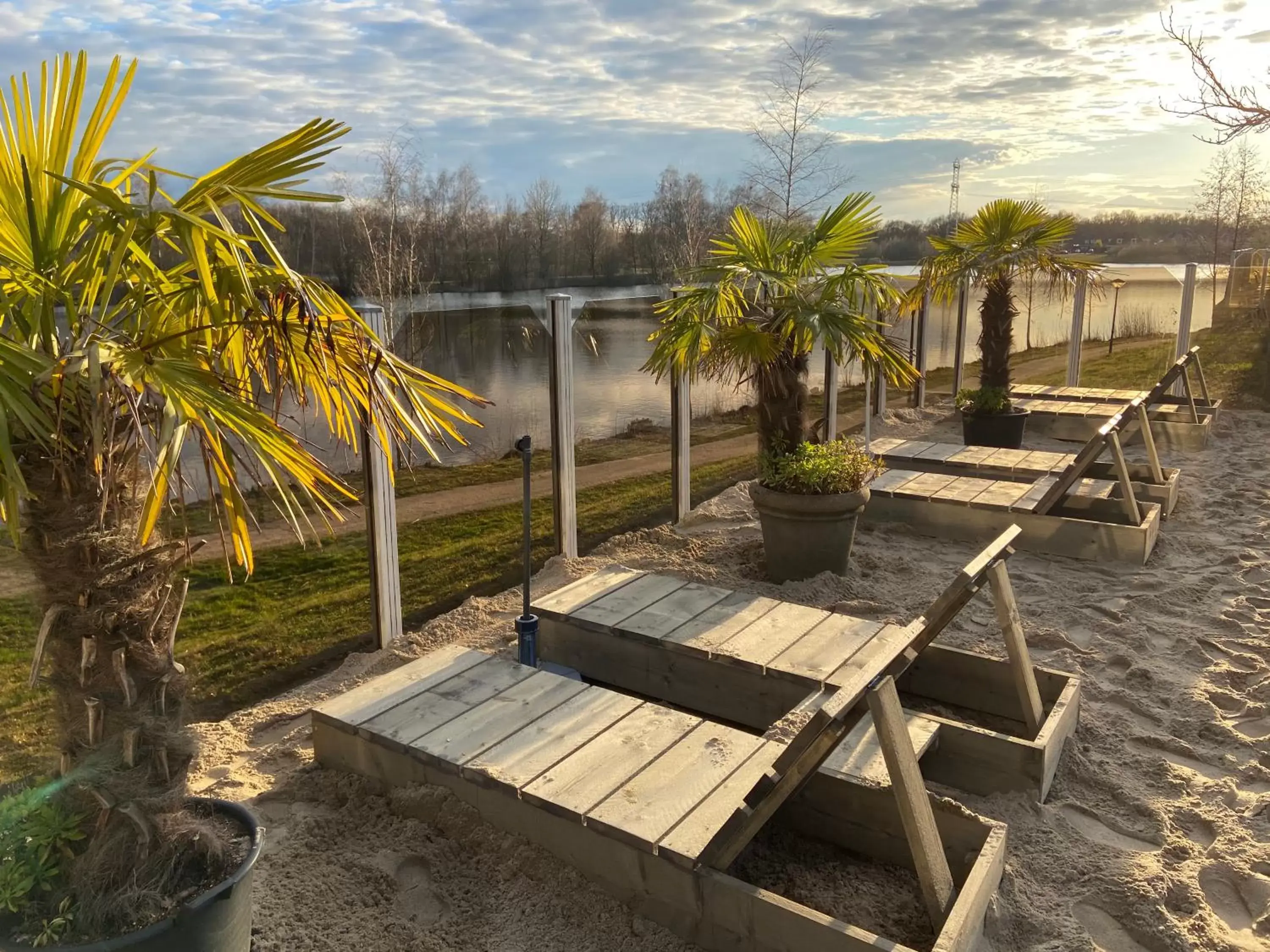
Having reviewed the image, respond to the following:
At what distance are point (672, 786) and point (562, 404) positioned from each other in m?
3.24

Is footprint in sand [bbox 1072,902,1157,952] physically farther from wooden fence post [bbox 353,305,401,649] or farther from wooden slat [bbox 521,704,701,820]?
wooden fence post [bbox 353,305,401,649]

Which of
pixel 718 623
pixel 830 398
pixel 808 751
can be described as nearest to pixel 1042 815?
pixel 808 751

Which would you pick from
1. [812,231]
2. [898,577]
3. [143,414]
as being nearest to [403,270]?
[812,231]

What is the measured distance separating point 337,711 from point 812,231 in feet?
13.3

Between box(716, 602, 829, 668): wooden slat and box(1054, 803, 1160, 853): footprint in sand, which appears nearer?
box(1054, 803, 1160, 853): footprint in sand

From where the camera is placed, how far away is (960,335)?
11328 mm

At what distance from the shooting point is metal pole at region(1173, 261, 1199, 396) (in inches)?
448

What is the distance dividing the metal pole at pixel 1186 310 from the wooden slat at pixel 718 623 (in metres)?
9.47

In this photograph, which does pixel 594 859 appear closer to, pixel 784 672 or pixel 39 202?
pixel 784 672

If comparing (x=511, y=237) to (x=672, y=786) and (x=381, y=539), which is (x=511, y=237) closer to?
(x=381, y=539)

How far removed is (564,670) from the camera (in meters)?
3.98

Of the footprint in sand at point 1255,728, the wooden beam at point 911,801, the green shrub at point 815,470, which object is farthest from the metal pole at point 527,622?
the footprint in sand at point 1255,728

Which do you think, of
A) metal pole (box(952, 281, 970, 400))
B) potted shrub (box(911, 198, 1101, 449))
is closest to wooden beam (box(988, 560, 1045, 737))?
potted shrub (box(911, 198, 1101, 449))

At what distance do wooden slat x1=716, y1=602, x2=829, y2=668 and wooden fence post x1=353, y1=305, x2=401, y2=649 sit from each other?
1.79 metres
